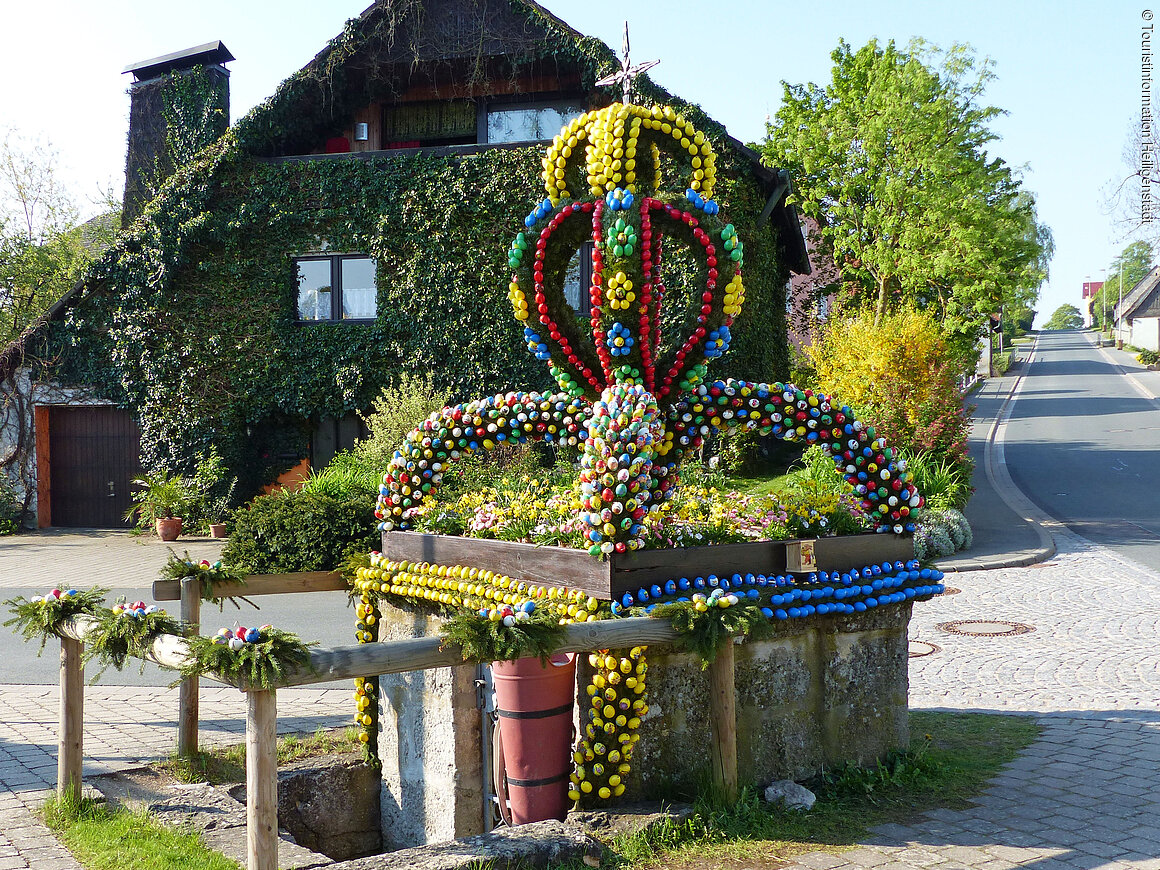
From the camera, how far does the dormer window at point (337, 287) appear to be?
61.2 ft

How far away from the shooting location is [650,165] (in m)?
5.40

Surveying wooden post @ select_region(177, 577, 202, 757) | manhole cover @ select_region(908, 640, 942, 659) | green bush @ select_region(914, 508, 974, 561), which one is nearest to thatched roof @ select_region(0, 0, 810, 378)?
green bush @ select_region(914, 508, 974, 561)

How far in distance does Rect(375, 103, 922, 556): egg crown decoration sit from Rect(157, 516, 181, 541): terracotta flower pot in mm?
13625

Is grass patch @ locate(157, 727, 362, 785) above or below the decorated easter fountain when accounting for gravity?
below

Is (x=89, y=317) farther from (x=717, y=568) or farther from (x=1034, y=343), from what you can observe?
(x=1034, y=343)

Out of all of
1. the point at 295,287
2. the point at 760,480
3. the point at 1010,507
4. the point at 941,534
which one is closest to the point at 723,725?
the point at 941,534

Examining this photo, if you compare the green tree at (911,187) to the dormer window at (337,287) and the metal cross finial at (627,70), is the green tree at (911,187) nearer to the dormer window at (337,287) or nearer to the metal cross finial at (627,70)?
the dormer window at (337,287)

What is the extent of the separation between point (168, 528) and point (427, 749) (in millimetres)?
13577

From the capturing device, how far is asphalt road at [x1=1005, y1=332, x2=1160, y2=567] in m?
16.9

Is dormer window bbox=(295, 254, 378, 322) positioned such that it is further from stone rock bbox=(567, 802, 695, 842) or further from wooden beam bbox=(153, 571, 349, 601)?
stone rock bbox=(567, 802, 695, 842)

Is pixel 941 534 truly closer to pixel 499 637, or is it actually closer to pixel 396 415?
pixel 396 415

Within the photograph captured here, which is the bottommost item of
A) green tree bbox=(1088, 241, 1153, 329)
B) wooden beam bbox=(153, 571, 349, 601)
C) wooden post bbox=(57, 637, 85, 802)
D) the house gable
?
wooden post bbox=(57, 637, 85, 802)

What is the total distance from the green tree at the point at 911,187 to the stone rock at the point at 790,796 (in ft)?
70.5

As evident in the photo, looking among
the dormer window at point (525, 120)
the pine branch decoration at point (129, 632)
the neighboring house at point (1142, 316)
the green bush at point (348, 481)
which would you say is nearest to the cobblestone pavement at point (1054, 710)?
the pine branch decoration at point (129, 632)
